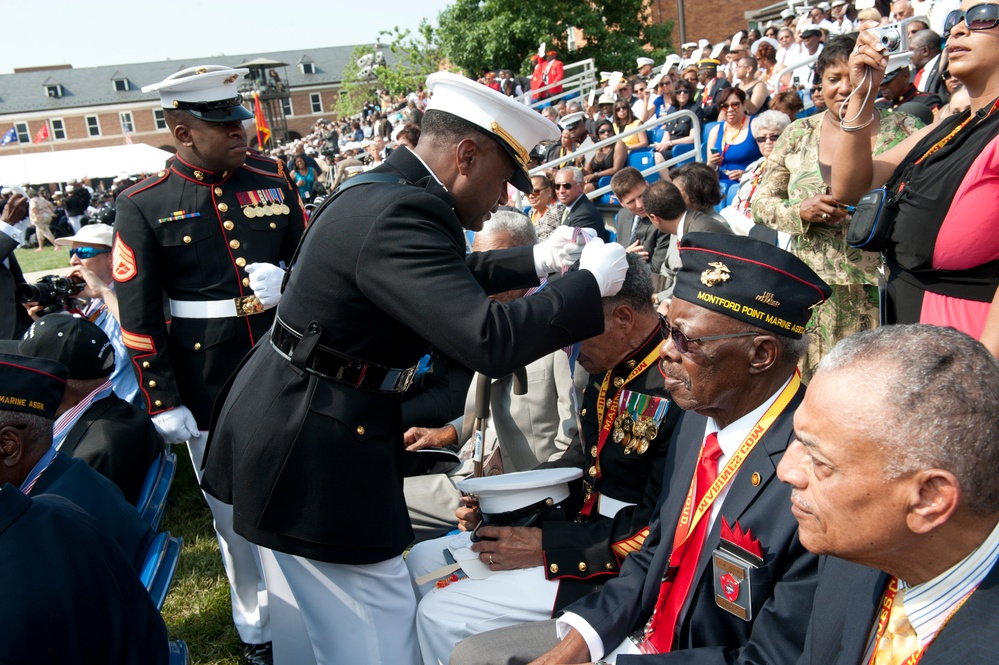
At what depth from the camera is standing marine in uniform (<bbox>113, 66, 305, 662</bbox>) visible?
12.5 ft

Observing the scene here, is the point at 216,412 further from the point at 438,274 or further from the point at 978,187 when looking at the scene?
the point at 978,187

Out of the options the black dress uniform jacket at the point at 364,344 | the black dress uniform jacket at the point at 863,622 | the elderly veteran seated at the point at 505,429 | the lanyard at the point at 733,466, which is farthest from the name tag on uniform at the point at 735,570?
the elderly veteran seated at the point at 505,429

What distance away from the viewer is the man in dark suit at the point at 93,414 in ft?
12.4

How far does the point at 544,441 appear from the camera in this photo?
3.83 meters

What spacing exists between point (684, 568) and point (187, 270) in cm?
273

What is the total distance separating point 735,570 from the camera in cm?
216

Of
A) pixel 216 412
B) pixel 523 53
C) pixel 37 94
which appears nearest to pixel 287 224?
pixel 216 412

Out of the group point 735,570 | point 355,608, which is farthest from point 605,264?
point 355,608

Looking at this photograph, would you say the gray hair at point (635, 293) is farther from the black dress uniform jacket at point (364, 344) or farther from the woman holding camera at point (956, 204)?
the woman holding camera at point (956, 204)

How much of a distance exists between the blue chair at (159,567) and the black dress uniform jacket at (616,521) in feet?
4.25

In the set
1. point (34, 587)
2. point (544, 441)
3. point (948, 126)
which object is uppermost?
point (948, 126)

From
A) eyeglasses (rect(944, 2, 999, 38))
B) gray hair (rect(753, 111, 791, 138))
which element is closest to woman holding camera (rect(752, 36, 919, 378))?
eyeglasses (rect(944, 2, 999, 38))

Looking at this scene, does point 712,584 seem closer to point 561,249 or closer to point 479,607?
point 479,607

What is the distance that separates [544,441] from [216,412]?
1489mm
